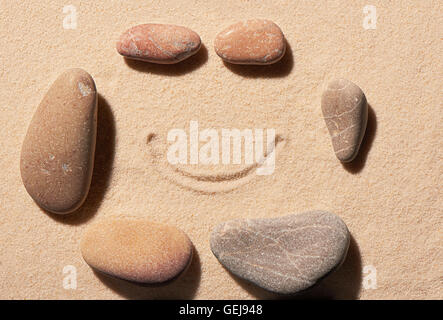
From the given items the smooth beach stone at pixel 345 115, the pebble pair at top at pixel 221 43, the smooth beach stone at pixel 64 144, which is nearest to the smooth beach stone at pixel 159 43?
the pebble pair at top at pixel 221 43

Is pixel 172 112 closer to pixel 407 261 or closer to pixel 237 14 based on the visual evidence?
pixel 237 14

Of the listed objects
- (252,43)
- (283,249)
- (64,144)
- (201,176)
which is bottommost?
(283,249)

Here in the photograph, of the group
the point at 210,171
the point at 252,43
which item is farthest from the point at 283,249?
the point at 252,43

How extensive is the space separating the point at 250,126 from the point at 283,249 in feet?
0.95

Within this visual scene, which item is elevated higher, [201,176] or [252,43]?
[252,43]

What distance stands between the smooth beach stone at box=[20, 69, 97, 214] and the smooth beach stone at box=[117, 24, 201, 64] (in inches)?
4.7

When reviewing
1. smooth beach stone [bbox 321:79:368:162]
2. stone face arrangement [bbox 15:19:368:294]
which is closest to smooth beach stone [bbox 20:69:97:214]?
stone face arrangement [bbox 15:19:368:294]

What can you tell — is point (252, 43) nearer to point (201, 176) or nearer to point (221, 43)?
point (221, 43)

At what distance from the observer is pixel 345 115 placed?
1.03 meters

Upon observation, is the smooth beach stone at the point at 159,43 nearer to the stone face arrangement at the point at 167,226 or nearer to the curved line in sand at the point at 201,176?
the stone face arrangement at the point at 167,226

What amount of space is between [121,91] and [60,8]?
247mm

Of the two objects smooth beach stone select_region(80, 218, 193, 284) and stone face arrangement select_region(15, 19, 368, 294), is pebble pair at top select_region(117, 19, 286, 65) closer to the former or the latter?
stone face arrangement select_region(15, 19, 368, 294)

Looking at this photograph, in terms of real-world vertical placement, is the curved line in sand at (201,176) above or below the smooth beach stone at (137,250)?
above

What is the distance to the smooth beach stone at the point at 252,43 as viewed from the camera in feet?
3.41
